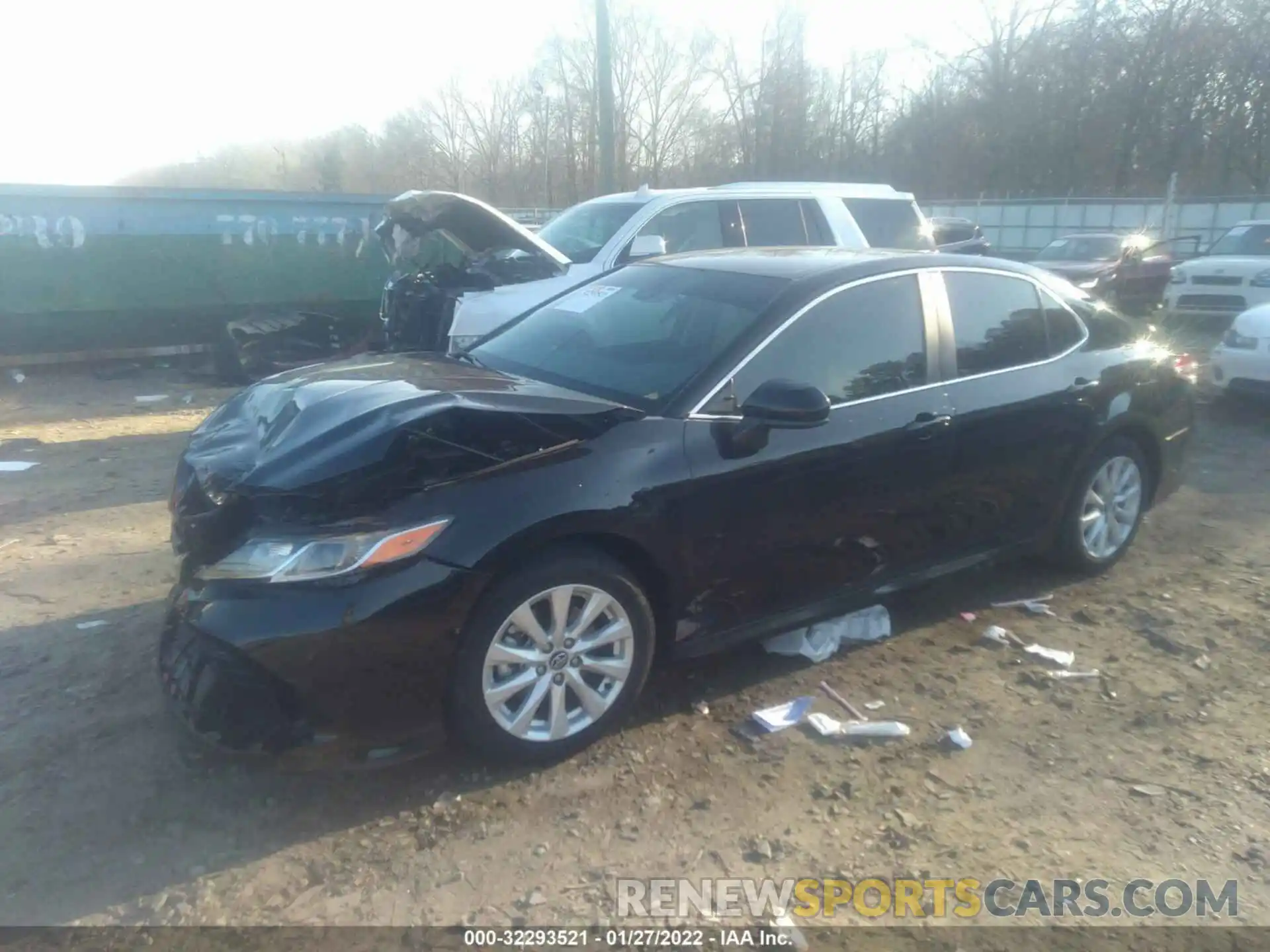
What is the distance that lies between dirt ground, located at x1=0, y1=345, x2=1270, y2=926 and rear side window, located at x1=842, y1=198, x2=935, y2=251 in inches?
188

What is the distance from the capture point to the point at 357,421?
3250 mm

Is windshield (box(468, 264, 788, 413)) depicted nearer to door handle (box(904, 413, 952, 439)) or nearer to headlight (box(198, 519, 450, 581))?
door handle (box(904, 413, 952, 439))

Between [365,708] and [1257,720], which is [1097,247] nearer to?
[1257,720]

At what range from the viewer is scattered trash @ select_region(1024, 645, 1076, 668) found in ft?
13.7

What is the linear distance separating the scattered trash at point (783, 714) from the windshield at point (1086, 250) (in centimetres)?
1569

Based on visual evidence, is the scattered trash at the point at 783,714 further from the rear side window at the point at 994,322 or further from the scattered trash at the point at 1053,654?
the rear side window at the point at 994,322

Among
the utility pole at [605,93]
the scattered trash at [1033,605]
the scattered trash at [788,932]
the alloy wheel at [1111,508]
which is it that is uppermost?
the utility pole at [605,93]

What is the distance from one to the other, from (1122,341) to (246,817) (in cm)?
466

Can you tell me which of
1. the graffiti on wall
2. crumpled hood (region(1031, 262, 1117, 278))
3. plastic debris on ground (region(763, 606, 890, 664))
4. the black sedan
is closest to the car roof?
the black sedan

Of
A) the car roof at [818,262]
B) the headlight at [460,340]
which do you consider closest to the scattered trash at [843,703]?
the car roof at [818,262]

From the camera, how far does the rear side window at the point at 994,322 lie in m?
4.35

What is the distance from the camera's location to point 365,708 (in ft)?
9.53
